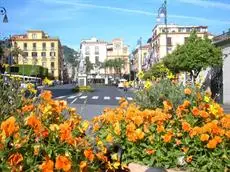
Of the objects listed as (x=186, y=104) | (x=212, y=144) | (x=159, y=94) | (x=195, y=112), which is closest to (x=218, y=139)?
(x=212, y=144)

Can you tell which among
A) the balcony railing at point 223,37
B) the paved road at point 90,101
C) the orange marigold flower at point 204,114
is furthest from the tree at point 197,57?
the orange marigold flower at point 204,114

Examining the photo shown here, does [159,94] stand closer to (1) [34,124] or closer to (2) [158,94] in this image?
(2) [158,94]

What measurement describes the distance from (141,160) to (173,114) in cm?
82

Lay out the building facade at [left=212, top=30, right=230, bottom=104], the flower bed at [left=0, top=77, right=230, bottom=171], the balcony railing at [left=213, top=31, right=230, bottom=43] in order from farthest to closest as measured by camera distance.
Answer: the balcony railing at [left=213, top=31, right=230, bottom=43] → the building facade at [left=212, top=30, right=230, bottom=104] → the flower bed at [left=0, top=77, right=230, bottom=171]

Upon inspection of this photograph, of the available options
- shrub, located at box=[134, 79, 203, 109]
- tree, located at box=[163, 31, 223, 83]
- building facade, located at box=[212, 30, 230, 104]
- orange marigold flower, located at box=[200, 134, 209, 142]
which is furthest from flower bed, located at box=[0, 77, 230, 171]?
tree, located at box=[163, 31, 223, 83]

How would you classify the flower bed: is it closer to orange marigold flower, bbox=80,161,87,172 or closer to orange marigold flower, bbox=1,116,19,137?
orange marigold flower, bbox=80,161,87,172

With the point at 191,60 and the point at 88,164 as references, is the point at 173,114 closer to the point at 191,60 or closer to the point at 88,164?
the point at 88,164

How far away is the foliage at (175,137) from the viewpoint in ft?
18.4

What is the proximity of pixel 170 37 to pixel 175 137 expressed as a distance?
10973 centimetres

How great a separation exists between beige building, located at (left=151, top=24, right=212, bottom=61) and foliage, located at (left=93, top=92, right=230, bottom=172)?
98617mm

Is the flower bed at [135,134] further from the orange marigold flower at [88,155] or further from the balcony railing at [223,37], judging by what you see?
the balcony railing at [223,37]

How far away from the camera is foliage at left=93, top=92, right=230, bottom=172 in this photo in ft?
18.4

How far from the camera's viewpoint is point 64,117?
17.1ft

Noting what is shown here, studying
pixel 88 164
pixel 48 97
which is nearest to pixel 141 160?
pixel 48 97
